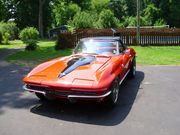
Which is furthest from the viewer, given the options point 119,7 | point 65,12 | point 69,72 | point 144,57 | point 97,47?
point 119,7

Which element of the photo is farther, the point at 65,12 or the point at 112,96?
the point at 65,12

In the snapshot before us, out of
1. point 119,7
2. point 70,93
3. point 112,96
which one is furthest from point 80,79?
point 119,7

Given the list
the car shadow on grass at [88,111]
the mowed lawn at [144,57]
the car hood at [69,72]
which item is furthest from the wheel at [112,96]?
the mowed lawn at [144,57]

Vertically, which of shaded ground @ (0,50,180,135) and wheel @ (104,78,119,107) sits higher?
wheel @ (104,78,119,107)

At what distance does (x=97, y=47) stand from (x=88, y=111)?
1.99 meters

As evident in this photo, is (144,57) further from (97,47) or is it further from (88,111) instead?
(88,111)

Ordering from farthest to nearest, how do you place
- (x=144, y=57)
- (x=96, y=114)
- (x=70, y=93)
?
(x=144, y=57) < (x=96, y=114) < (x=70, y=93)

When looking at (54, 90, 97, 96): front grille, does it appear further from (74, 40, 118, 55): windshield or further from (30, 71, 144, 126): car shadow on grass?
(74, 40, 118, 55): windshield

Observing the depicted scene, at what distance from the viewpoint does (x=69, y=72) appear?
3.70 meters

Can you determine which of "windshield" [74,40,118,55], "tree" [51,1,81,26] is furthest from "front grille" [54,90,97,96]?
"tree" [51,1,81,26]

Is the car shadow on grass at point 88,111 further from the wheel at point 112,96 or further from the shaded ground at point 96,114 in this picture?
the wheel at point 112,96

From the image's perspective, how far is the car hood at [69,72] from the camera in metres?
3.37

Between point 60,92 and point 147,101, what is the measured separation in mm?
2055

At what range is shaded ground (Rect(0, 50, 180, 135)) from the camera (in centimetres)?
303
